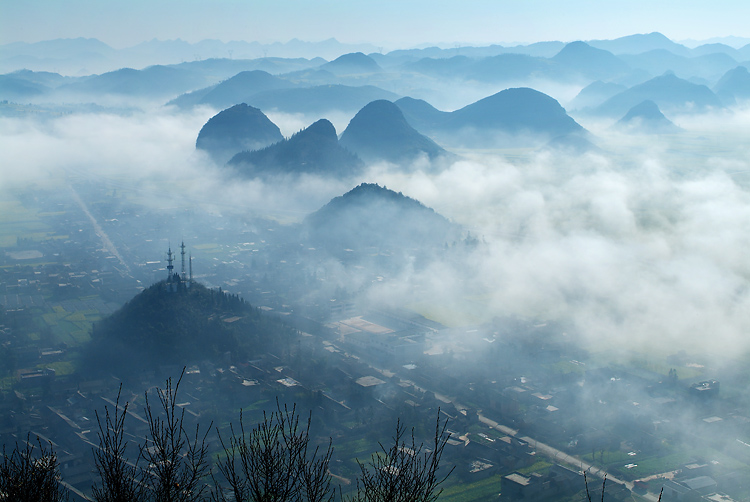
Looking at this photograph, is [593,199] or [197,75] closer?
[593,199]


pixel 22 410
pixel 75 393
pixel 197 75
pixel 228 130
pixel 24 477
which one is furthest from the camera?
pixel 197 75

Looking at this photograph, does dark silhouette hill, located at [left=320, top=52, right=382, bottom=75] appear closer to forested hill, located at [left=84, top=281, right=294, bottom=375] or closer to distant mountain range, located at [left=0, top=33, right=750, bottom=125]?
distant mountain range, located at [left=0, top=33, right=750, bottom=125]

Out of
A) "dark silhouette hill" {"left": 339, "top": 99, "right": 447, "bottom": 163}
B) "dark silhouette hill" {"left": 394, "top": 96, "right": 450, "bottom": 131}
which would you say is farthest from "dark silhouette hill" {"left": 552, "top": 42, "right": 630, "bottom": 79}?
"dark silhouette hill" {"left": 339, "top": 99, "right": 447, "bottom": 163}

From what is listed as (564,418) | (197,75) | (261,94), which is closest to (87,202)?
(564,418)

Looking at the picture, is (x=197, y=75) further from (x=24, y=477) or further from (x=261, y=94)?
(x=24, y=477)

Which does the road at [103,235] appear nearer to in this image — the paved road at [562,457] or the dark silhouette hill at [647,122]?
the paved road at [562,457]

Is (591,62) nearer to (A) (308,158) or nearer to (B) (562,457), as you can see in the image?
(A) (308,158)

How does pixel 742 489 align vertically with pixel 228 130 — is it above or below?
below
